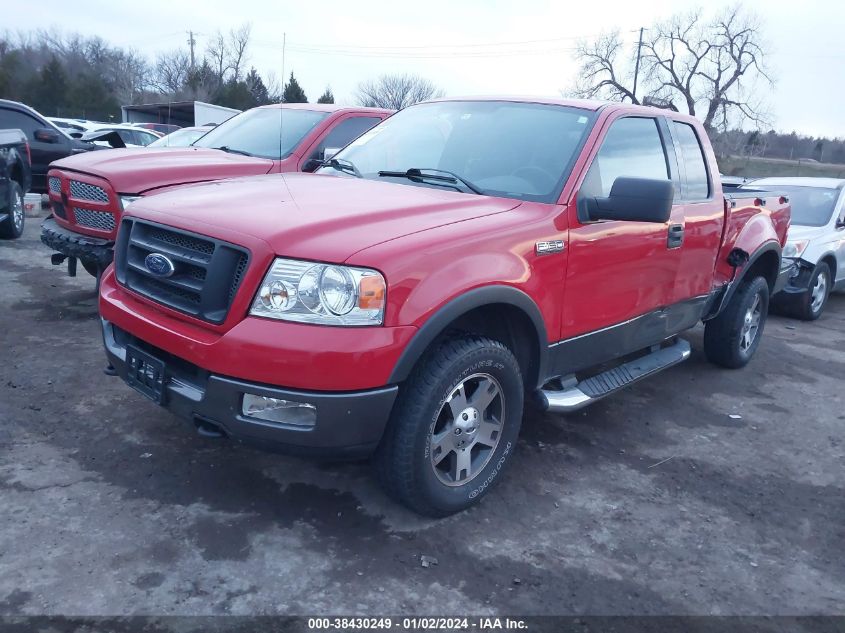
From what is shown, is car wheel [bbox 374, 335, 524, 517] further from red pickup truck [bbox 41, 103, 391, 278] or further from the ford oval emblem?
red pickup truck [bbox 41, 103, 391, 278]

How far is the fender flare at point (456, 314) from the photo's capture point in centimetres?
286

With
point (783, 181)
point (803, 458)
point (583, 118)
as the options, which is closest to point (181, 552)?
point (583, 118)

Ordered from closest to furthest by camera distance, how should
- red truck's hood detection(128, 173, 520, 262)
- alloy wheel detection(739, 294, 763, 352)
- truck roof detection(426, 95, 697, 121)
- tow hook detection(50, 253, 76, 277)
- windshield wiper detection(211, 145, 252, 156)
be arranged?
1. red truck's hood detection(128, 173, 520, 262)
2. truck roof detection(426, 95, 697, 121)
3. tow hook detection(50, 253, 76, 277)
4. alloy wheel detection(739, 294, 763, 352)
5. windshield wiper detection(211, 145, 252, 156)

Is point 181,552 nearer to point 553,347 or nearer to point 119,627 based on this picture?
point 119,627

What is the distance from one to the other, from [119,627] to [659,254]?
340 cm

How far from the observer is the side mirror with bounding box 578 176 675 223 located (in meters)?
3.45

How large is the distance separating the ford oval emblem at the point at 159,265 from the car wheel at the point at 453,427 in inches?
44.8

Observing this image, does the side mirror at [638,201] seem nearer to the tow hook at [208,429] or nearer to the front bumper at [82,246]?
the tow hook at [208,429]

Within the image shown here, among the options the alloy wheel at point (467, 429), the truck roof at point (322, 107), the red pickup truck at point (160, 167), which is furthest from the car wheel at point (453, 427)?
the truck roof at point (322, 107)

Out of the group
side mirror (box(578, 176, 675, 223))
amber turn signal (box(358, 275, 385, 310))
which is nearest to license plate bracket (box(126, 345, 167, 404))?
amber turn signal (box(358, 275, 385, 310))

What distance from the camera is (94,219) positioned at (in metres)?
5.47

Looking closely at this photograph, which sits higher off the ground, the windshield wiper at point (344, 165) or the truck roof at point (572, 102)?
the truck roof at point (572, 102)

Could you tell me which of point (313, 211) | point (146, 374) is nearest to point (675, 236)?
point (313, 211)

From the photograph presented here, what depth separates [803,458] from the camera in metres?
4.42
